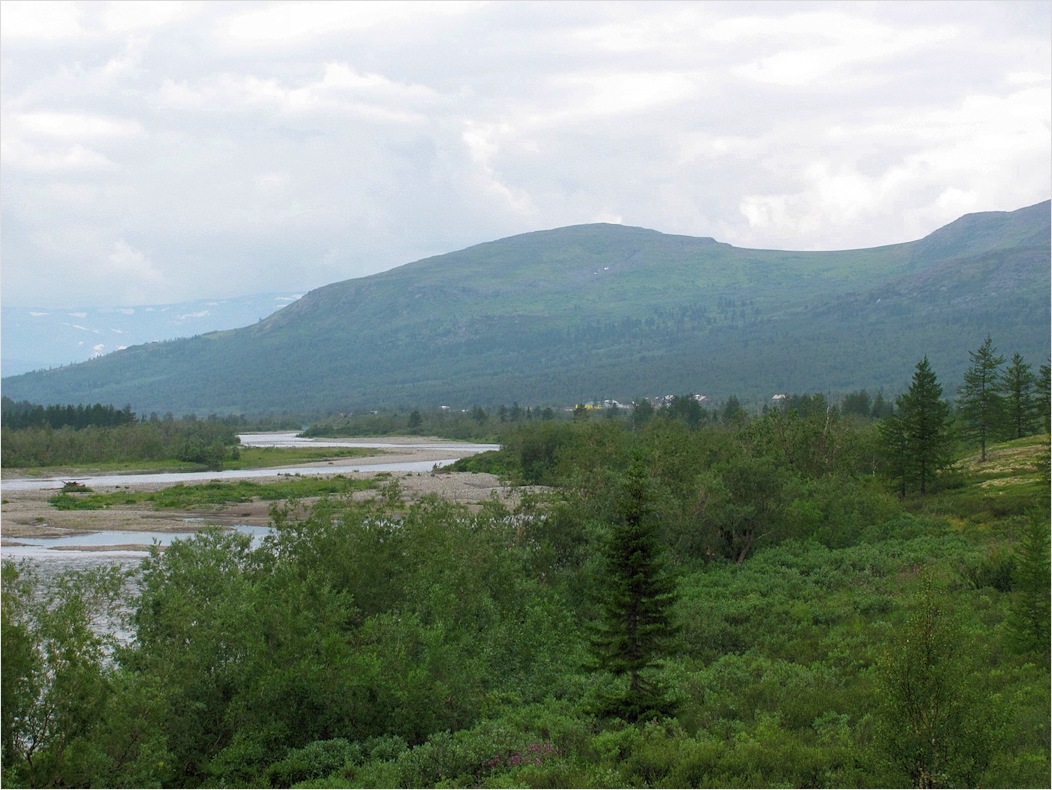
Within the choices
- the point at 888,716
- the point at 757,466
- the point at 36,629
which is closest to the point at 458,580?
the point at 36,629

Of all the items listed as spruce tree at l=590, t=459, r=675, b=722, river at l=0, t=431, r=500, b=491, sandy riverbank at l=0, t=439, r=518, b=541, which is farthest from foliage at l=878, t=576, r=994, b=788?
river at l=0, t=431, r=500, b=491

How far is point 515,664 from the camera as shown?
32.6 m

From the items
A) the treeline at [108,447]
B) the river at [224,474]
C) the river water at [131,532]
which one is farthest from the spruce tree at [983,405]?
the treeline at [108,447]

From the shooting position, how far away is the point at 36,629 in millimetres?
22266

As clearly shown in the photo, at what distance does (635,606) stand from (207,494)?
70.2 m

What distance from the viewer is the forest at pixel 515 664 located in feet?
67.4

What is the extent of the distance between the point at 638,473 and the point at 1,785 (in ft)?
51.5

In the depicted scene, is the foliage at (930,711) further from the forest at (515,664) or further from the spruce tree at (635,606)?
the spruce tree at (635,606)

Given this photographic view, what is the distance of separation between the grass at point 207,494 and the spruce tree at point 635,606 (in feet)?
176

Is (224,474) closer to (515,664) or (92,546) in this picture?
(92,546)

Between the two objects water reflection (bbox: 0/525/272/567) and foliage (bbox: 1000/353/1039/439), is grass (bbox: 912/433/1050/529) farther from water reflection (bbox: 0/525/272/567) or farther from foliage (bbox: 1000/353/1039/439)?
water reflection (bbox: 0/525/272/567)

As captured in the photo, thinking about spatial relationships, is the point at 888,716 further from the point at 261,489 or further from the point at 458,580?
the point at 261,489

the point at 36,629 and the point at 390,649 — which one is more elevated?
the point at 36,629

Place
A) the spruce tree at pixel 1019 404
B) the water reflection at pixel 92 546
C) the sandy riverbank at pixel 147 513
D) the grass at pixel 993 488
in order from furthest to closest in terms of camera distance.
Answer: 1. the spruce tree at pixel 1019 404
2. the sandy riverbank at pixel 147 513
3. the grass at pixel 993 488
4. the water reflection at pixel 92 546
